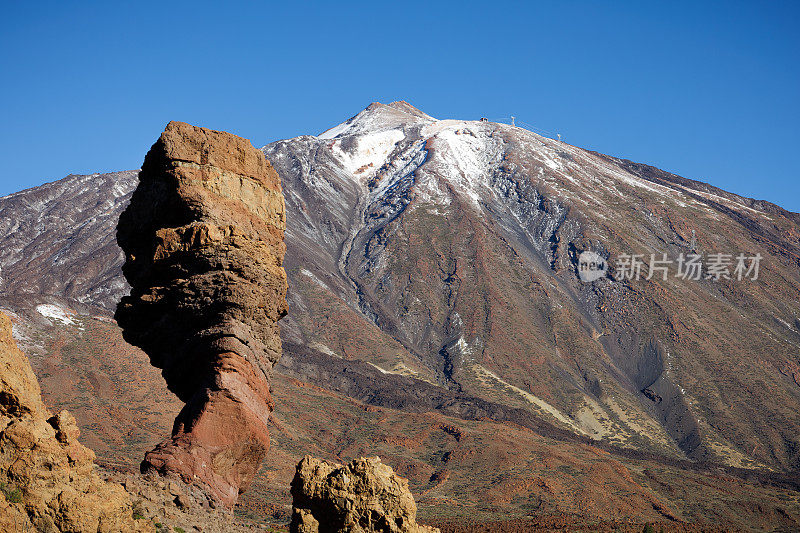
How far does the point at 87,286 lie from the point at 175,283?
91858 millimetres

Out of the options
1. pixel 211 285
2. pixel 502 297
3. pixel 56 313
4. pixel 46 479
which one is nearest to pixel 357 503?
pixel 46 479

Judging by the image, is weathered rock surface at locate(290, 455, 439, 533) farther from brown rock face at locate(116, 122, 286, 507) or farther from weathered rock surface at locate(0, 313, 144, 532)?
brown rock face at locate(116, 122, 286, 507)

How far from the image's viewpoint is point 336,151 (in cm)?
16612

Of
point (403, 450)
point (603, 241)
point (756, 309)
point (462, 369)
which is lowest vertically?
point (403, 450)

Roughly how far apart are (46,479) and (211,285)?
670cm

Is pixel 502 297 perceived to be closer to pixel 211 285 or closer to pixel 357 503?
pixel 211 285

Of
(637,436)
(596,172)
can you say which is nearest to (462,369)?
(637,436)

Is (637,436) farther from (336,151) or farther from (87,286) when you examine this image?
(336,151)

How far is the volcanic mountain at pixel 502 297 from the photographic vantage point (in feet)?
256

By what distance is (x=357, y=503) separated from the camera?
35.4 feet

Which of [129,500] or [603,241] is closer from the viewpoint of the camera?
[129,500]

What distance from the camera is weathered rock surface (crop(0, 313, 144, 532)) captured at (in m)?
8.33

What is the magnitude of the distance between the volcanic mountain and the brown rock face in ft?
95.3

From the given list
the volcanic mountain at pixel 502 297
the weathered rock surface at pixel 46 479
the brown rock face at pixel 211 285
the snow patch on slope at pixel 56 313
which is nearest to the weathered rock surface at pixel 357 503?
the weathered rock surface at pixel 46 479
